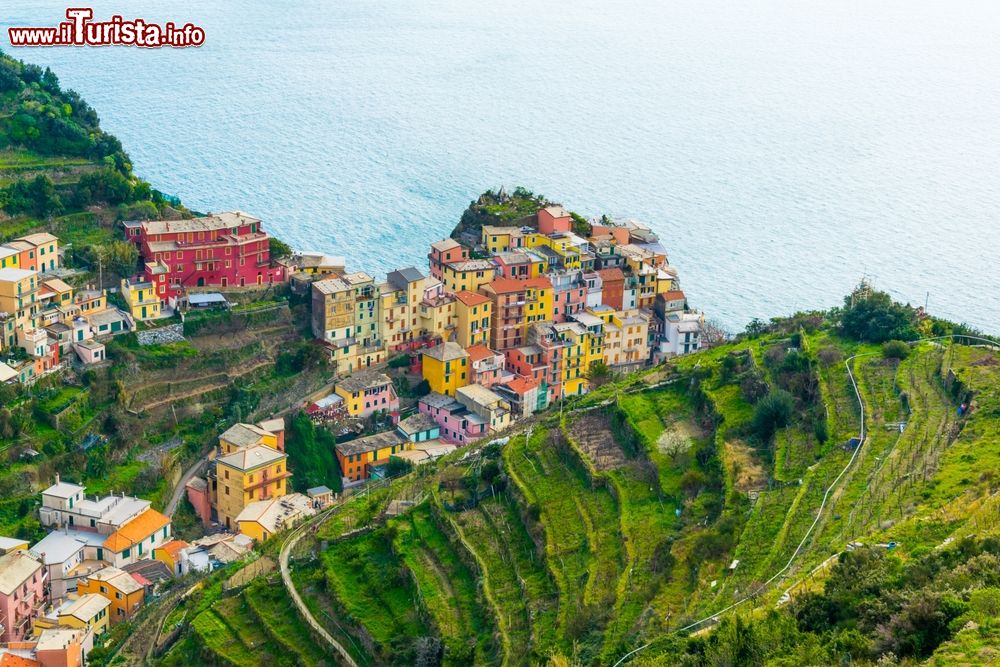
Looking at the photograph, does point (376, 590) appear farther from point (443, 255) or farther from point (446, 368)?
point (443, 255)

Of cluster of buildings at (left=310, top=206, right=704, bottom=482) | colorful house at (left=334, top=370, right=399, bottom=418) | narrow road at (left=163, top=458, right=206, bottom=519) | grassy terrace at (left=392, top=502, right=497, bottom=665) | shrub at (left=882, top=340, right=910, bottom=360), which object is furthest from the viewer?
cluster of buildings at (left=310, top=206, right=704, bottom=482)

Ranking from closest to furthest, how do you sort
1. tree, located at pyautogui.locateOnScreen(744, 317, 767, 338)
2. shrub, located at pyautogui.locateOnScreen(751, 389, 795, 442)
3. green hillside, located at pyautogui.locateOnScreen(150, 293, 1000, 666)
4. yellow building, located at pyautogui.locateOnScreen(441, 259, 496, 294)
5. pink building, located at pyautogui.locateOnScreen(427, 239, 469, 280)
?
green hillside, located at pyautogui.locateOnScreen(150, 293, 1000, 666)
shrub, located at pyautogui.locateOnScreen(751, 389, 795, 442)
tree, located at pyautogui.locateOnScreen(744, 317, 767, 338)
yellow building, located at pyautogui.locateOnScreen(441, 259, 496, 294)
pink building, located at pyautogui.locateOnScreen(427, 239, 469, 280)

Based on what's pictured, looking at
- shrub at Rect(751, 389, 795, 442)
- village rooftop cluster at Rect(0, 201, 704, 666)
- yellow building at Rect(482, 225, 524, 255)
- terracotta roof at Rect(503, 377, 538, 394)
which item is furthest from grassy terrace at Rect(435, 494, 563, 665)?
yellow building at Rect(482, 225, 524, 255)

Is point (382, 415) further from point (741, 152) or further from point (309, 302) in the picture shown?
point (741, 152)

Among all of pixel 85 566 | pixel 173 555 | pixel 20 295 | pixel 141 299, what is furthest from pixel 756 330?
pixel 20 295

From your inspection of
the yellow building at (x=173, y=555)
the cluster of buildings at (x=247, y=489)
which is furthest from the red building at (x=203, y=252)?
the yellow building at (x=173, y=555)

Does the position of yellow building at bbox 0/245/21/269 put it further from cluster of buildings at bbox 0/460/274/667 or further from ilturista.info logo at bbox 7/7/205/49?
ilturista.info logo at bbox 7/7/205/49

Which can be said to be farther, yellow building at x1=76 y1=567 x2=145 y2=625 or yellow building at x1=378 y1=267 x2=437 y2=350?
yellow building at x1=378 y1=267 x2=437 y2=350

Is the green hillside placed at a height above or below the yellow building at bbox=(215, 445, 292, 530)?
above
